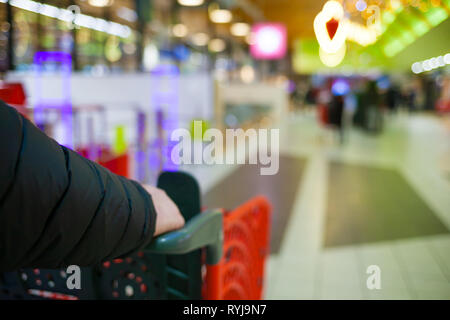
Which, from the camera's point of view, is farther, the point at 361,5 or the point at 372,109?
the point at 372,109

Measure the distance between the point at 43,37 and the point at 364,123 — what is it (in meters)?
10.2

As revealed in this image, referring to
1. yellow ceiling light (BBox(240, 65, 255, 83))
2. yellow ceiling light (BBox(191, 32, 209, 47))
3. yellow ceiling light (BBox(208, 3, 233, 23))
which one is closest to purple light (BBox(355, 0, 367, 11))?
yellow ceiling light (BBox(208, 3, 233, 23))

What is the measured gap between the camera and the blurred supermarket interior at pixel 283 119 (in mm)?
1474

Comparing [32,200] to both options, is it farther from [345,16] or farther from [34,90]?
[34,90]

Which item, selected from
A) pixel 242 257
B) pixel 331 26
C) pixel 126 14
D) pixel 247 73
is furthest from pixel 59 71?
pixel 247 73

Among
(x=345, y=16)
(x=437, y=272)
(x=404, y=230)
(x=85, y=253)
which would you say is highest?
(x=345, y=16)

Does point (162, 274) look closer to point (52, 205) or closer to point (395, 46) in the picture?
point (52, 205)

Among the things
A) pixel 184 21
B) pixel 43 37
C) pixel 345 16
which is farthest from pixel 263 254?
pixel 184 21

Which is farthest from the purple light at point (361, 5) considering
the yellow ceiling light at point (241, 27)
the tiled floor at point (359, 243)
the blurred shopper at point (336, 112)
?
the yellow ceiling light at point (241, 27)

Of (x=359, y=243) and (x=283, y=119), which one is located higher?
(x=283, y=119)

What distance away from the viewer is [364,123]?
46.4ft

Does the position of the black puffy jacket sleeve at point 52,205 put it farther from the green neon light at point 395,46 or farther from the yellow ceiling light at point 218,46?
the yellow ceiling light at point 218,46

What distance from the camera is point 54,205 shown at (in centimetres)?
71

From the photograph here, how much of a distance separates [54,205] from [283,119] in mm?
18432
